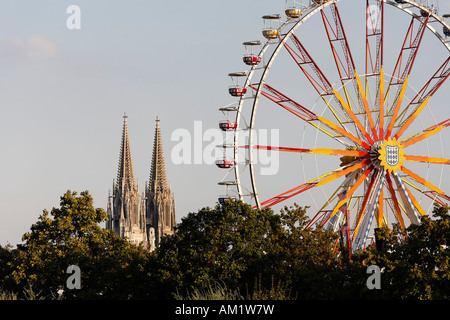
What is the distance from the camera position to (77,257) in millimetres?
66500

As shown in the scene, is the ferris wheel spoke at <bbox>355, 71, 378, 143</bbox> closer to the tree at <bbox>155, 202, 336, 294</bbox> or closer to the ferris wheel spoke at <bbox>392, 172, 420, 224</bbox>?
the ferris wheel spoke at <bbox>392, 172, 420, 224</bbox>

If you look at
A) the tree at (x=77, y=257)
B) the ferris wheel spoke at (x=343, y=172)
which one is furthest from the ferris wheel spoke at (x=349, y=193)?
the tree at (x=77, y=257)

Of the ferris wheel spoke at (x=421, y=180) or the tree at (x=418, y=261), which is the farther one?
the ferris wheel spoke at (x=421, y=180)

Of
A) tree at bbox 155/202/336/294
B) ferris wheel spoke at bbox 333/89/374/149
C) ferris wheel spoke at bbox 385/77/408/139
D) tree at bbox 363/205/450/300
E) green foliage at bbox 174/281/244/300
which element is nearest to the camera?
green foliage at bbox 174/281/244/300

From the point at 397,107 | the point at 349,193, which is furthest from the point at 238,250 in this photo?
the point at 397,107

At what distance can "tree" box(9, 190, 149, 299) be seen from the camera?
6481 cm

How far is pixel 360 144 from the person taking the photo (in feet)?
203

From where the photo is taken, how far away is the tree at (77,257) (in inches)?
2552

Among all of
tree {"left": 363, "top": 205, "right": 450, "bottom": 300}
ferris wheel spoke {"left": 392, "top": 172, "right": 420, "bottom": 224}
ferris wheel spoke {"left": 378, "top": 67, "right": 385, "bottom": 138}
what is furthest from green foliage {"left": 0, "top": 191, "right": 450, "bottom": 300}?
ferris wheel spoke {"left": 378, "top": 67, "right": 385, "bottom": 138}

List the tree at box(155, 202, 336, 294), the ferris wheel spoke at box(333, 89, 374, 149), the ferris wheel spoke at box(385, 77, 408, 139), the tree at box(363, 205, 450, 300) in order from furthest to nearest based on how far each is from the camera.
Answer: the ferris wheel spoke at box(385, 77, 408, 139) → the ferris wheel spoke at box(333, 89, 374, 149) → the tree at box(155, 202, 336, 294) → the tree at box(363, 205, 450, 300)

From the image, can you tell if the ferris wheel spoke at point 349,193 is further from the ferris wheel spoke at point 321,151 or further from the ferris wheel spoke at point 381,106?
the ferris wheel spoke at point 381,106

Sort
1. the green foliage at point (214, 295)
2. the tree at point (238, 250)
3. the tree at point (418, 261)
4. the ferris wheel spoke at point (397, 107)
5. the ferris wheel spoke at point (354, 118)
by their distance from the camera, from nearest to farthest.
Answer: the green foliage at point (214, 295) → the tree at point (418, 261) → the tree at point (238, 250) → the ferris wheel spoke at point (354, 118) → the ferris wheel spoke at point (397, 107)

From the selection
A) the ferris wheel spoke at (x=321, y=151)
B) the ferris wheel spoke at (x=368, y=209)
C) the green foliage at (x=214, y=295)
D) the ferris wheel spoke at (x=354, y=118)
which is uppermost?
the ferris wheel spoke at (x=354, y=118)
